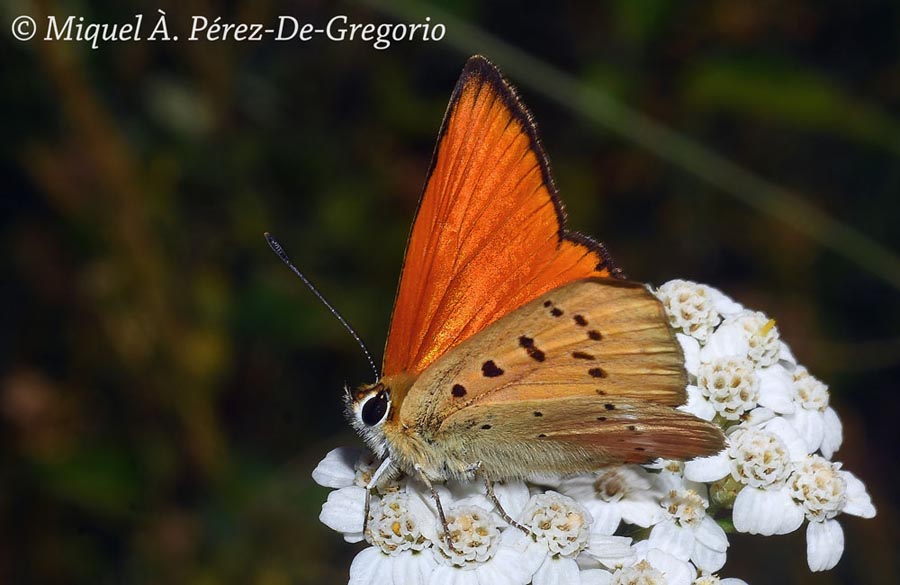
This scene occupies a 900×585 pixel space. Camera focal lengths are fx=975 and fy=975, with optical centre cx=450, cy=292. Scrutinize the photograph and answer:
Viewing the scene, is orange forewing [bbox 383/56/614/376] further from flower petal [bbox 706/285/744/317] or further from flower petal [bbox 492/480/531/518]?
flower petal [bbox 706/285/744/317]

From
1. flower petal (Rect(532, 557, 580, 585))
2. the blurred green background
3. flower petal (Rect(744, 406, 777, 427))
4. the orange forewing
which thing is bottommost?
flower petal (Rect(532, 557, 580, 585))

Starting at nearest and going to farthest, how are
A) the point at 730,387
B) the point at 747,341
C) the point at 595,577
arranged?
the point at 595,577 < the point at 730,387 < the point at 747,341

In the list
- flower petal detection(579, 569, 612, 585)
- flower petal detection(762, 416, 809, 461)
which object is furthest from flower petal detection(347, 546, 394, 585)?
flower petal detection(762, 416, 809, 461)

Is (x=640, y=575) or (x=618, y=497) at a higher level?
(x=618, y=497)

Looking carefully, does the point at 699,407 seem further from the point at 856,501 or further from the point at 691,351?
A: the point at 856,501

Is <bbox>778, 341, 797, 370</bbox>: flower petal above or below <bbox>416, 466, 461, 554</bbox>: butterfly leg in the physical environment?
above

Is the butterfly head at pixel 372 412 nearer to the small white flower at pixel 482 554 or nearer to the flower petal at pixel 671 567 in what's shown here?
the small white flower at pixel 482 554

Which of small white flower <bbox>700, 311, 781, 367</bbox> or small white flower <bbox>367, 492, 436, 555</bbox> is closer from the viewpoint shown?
small white flower <bbox>367, 492, 436, 555</bbox>

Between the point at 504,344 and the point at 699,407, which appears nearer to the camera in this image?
the point at 504,344

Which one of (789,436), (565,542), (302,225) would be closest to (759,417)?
(789,436)
